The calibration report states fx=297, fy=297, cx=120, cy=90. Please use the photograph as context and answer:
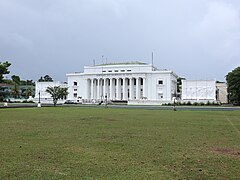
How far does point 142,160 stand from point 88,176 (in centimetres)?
223

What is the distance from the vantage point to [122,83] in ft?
351

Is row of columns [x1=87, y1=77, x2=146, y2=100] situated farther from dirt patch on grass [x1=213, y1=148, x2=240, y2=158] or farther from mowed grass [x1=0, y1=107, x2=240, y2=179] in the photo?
dirt patch on grass [x1=213, y1=148, x2=240, y2=158]

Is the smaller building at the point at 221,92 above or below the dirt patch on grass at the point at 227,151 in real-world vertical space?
above

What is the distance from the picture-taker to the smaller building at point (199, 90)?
3522 inches

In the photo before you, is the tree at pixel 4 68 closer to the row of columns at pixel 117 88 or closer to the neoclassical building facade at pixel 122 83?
the neoclassical building facade at pixel 122 83

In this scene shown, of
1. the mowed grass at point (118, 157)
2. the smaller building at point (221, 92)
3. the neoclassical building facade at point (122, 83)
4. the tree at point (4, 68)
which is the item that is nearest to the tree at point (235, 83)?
the neoclassical building facade at point (122, 83)

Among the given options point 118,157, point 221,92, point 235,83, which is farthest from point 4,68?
point 221,92

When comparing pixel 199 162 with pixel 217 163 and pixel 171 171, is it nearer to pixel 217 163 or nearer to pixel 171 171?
pixel 217 163

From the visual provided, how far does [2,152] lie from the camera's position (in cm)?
971

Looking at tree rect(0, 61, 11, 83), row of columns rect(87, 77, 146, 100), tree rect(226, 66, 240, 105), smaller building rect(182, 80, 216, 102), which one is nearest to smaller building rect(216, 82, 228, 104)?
smaller building rect(182, 80, 216, 102)

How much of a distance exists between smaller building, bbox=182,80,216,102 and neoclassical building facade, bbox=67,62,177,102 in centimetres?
838

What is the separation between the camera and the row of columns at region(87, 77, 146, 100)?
104 m

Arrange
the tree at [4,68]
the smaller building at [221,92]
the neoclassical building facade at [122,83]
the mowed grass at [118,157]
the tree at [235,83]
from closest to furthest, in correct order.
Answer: the mowed grass at [118,157]
the tree at [4,68]
the tree at [235,83]
the neoclassical building facade at [122,83]
the smaller building at [221,92]

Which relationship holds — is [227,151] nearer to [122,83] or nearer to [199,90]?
[199,90]
